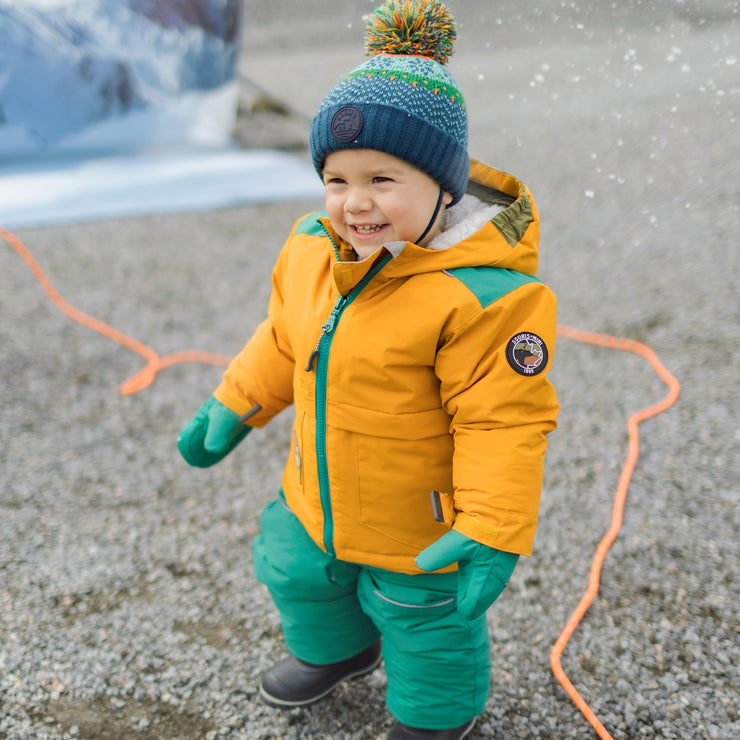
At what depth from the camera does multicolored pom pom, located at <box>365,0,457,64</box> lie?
1363mm

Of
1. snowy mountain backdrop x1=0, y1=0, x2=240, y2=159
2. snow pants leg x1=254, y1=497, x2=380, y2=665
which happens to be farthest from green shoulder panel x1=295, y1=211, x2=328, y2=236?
snowy mountain backdrop x1=0, y1=0, x2=240, y2=159

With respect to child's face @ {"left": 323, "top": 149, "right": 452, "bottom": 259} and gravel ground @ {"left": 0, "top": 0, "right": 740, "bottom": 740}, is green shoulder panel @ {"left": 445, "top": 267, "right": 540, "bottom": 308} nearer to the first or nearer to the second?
child's face @ {"left": 323, "top": 149, "right": 452, "bottom": 259}

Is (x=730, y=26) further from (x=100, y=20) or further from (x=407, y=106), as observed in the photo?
(x=100, y=20)

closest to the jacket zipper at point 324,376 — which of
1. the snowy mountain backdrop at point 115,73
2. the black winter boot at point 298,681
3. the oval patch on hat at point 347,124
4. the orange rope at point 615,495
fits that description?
the oval patch on hat at point 347,124

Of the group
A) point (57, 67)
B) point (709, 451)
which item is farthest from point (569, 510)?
point (57, 67)

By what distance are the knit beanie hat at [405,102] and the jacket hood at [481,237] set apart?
0.08 metres

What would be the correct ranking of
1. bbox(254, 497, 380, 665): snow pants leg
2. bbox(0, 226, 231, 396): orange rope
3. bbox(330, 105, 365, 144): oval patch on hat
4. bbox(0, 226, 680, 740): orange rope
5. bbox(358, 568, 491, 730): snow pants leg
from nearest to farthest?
1. bbox(330, 105, 365, 144): oval patch on hat
2. bbox(358, 568, 491, 730): snow pants leg
3. bbox(254, 497, 380, 665): snow pants leg
4. bbox(0, 226, 680, 740): orange rope
5. bbox(0, 226, 231, 396): orange rope

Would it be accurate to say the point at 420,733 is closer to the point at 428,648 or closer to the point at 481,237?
the point at 428,648

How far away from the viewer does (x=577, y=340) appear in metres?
3.80

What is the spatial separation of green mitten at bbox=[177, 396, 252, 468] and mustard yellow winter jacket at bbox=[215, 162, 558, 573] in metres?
0.22

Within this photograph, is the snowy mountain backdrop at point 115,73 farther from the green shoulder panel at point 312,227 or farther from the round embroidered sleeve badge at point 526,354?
the round embroidered sleeve badge at point 526,354

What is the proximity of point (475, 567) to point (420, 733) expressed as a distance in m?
0.66

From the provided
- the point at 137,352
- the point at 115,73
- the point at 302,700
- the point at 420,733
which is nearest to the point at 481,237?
the point at 420,733

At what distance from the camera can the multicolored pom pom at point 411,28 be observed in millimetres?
1363
